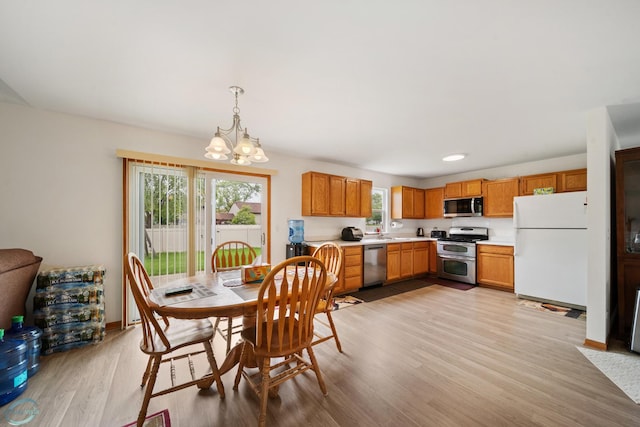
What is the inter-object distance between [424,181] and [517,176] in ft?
6.71

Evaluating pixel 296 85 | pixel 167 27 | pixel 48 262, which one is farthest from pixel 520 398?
pixel 48 262

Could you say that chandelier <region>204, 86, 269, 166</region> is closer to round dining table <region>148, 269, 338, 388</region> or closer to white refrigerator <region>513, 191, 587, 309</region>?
round dining table <region>148, 269, 338, 388</region>

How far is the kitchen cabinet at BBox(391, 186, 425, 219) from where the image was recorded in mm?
5570

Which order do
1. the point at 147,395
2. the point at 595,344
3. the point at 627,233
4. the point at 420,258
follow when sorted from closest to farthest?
the point at 147,395, the point at 595,344, the point at 627,233, the point at 420,258

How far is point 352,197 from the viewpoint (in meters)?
4.62

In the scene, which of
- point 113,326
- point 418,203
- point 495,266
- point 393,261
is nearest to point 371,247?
point 393,261

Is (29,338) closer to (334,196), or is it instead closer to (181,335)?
(181,335)

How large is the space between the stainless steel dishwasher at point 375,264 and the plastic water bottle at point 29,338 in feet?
12.7

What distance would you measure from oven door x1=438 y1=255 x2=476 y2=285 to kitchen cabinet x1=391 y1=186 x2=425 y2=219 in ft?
3.91

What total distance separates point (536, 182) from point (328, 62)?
Result: 4.51 metres

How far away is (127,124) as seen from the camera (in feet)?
9.11

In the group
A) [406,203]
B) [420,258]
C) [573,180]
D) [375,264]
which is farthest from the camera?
[406,203]

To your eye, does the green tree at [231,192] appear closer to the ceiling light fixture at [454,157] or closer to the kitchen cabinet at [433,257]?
the ceiling light fixture at [454,157]

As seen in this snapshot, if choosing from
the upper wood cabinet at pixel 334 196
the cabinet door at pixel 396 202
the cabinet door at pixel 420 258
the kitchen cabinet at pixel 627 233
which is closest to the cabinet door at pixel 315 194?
the upper wood cabinet at pixel 334 196
